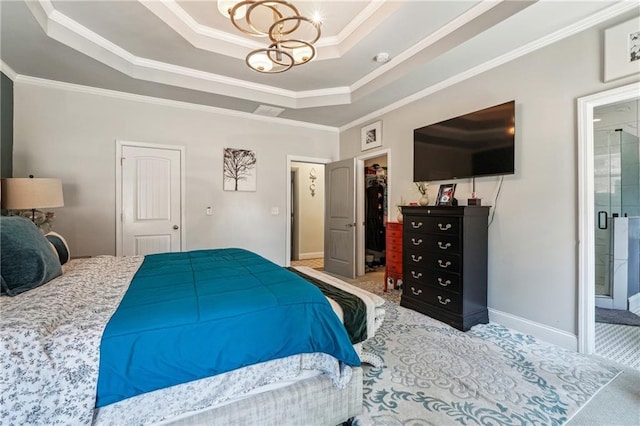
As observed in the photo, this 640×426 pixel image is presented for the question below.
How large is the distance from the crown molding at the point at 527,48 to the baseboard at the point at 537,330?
2466mm

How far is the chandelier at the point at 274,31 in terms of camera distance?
1923 mm

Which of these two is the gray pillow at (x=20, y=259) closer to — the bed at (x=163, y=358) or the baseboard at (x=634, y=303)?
the bed at (x=163, y=358)

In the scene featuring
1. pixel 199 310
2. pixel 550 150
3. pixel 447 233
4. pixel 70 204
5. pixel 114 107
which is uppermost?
pixel 114 107

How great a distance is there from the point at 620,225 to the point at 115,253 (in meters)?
6.13

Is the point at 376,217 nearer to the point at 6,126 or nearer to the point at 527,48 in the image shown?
the point at 527,48

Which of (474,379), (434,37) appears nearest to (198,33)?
(434,37)

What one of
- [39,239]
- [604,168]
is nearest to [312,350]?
[39,239]

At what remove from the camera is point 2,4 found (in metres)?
2.12

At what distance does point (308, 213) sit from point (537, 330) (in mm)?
5036

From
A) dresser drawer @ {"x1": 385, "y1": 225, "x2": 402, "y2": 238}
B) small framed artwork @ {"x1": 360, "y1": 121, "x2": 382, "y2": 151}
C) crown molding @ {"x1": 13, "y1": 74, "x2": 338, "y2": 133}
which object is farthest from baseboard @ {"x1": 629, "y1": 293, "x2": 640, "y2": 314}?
crown molding @ {"x1": 13, "y1": 74, "x2": 338, "y2": 133}

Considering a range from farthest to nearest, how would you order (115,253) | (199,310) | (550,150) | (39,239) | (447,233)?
(115,253) → (447,233) → (550,150) → (39,239) → (199,310)

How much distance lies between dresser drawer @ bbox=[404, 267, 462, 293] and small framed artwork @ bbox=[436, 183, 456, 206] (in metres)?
0.79

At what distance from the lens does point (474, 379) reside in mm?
1958

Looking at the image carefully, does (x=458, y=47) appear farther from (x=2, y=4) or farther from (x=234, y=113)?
(x=2, y=4)
